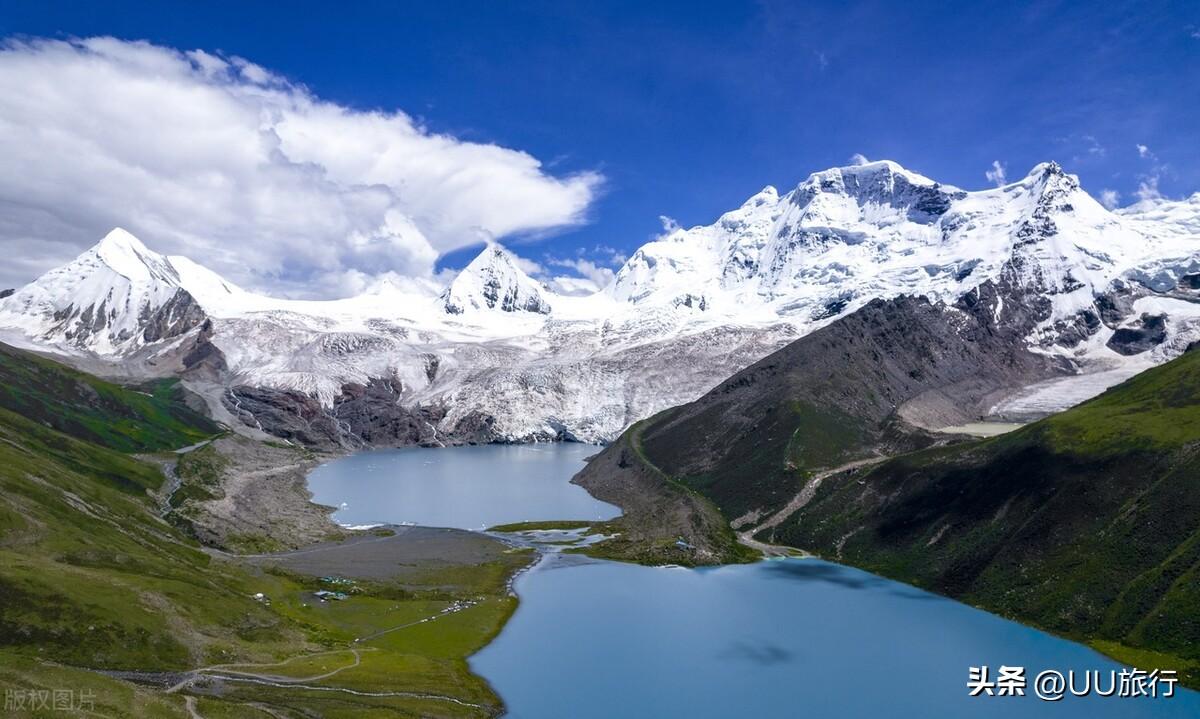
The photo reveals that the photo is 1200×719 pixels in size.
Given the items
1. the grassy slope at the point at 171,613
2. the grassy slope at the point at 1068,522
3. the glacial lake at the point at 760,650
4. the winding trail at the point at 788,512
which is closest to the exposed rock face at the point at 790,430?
the winding trail at the point at 788,512

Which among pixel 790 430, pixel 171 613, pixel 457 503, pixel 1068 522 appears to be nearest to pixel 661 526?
pixel 790 430

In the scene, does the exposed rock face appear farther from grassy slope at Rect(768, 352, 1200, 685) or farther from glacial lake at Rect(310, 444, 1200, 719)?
glacial lake at Rect(310, 444, 1200, 719)

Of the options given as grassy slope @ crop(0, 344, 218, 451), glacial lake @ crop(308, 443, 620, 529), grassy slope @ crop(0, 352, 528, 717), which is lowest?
grassy slope @ crop(0, 352, 528, 717)

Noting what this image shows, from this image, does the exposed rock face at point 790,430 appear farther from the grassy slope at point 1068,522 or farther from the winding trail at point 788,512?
the grassy slope at point 1068,522

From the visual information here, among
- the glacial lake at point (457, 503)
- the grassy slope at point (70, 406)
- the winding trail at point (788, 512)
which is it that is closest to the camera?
the winding trail at point (788, 512)

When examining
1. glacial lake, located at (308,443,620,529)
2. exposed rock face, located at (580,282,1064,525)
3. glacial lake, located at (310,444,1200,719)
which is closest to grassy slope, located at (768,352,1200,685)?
glacial lake, located at (310,444,1200,719)

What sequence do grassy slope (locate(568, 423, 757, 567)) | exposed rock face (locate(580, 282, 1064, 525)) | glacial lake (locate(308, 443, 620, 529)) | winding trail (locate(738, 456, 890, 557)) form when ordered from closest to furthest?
grassy slope (locate(568, 423, 757, 567)) < winding trail (locate(738, 456, 890, 557)) < exposed rock face (locate(580, 282, 1064, 525)) < glacial lake (locate(308, 443, 620, 529))

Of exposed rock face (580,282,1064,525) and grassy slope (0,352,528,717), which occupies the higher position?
exposed rock face (580,282,1064,525)
